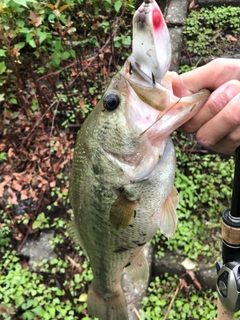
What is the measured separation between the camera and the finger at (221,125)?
143cm

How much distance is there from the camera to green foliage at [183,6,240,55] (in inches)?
185

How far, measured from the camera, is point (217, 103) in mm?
1467

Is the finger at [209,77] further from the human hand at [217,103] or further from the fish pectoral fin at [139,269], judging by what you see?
the fish pectoral fin at [139,269]

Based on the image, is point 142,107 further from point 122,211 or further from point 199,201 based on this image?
point 199,201

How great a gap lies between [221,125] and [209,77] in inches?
8.0

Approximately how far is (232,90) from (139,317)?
6.53ft

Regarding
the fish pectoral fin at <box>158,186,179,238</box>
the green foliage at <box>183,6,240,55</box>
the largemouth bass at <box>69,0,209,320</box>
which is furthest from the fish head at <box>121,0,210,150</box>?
the green foliage at <box>183,6,240,55</box>

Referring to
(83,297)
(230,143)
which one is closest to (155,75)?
(230,143)

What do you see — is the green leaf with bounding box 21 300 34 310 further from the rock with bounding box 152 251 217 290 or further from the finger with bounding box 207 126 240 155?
the finger with bounding box 207 126 240 155

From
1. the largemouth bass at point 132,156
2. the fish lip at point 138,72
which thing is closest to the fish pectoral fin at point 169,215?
the largemouth bass at point 132,156

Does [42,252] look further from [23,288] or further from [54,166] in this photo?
[54,166]

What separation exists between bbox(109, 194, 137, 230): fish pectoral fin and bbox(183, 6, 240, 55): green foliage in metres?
3.43

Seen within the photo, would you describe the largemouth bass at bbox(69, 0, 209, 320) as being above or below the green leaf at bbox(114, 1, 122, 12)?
above

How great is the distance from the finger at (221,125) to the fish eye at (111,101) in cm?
35
